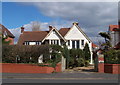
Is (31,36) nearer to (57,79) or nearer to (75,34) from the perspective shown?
(75,34)

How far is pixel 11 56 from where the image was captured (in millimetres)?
20562

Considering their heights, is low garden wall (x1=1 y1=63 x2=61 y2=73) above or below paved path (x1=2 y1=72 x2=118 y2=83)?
above

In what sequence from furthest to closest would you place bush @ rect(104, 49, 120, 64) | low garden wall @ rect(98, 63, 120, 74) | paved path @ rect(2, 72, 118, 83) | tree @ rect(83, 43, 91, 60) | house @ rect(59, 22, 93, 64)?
house @ rect(59, 22, 93, 64), tree @ rect(83, 43, 91, 60), bush @ rect(104, 49, 120, 64), low garden wall @ rect(98, 63, 120, 74), paved path @ rect(2, 72, 118, 83)

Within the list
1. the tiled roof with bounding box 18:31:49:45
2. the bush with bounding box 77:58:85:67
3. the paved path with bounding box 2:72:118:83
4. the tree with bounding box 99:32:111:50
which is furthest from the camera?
the tiled roof with bounding box 18:31:49:45

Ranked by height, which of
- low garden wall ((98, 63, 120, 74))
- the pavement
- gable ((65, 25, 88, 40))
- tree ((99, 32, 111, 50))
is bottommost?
the pavement

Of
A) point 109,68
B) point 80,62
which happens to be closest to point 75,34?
point 80,62

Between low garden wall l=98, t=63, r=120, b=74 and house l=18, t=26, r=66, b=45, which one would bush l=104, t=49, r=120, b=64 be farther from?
house l=18, t=26, r=66, b=45

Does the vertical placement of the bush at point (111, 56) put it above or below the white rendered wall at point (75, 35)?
below

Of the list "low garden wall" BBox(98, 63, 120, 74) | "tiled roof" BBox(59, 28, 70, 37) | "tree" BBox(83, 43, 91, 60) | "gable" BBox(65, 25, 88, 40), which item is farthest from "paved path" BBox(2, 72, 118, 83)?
Result: "tiled roof" BBox(59, 28, 70, 37)

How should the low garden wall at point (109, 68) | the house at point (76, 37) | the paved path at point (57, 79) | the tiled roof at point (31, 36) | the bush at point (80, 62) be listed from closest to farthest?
the paved path at point (57, 79) < the low garden wall at point (109, 68) < the bush at point (80, 62) < the house at point (76, 37) < the tiled roof at point (31, 36)

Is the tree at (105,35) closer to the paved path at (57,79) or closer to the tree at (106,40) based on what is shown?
the tree at (106,40)

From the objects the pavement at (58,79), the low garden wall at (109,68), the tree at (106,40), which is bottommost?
the pavement at (58,79)

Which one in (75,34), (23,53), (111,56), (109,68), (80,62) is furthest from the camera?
(75,34)

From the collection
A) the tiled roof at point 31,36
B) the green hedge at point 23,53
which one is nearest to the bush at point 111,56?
the green hedge at point 23,53
